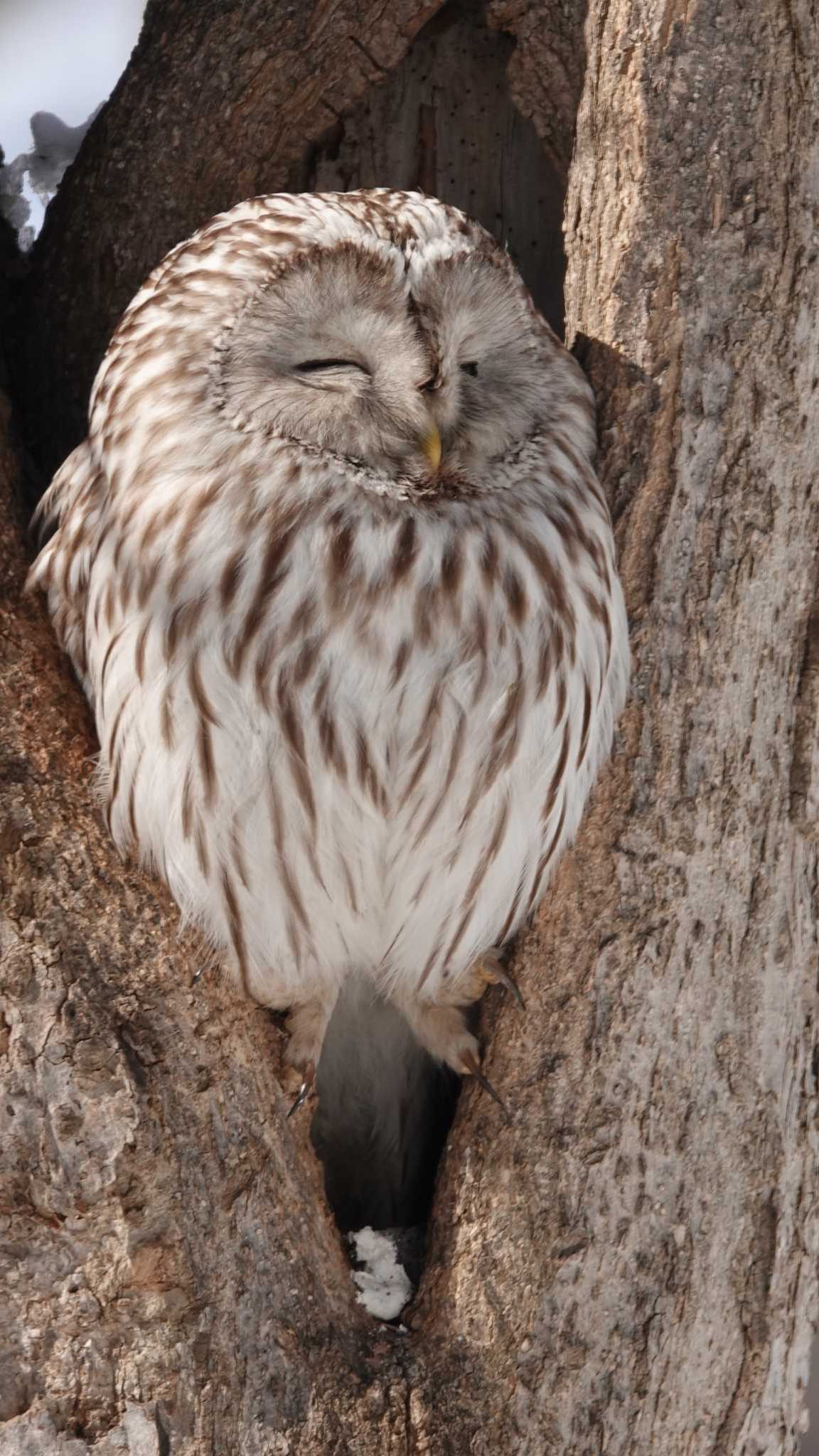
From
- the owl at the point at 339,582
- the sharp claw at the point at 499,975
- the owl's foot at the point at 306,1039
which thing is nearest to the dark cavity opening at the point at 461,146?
the owl at the point at 339,582

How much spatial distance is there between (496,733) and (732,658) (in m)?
0.40

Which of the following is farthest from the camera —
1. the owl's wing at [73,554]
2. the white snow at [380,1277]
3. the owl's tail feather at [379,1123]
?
the owl's tail feather at [379,1123]

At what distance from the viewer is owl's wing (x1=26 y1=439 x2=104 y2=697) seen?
2039mm

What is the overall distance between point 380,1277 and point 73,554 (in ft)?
3.91

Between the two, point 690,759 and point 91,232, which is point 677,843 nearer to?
point 690,759

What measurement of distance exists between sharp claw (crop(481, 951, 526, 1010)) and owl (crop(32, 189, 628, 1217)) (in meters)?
0.09

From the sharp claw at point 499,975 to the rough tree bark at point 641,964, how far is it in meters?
0.03

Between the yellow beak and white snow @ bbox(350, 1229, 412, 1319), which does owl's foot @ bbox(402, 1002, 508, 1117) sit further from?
the yellow beak

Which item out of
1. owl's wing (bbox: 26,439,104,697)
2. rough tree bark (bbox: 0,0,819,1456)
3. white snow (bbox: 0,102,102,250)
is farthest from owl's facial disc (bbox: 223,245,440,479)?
white snow (bbox: 0,102,102,250)

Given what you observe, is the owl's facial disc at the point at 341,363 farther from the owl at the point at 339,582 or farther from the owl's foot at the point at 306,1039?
the owl's foot at the point at 306,1039

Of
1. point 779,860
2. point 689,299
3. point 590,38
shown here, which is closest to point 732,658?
point 779,860

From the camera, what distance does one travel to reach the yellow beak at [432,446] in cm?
186

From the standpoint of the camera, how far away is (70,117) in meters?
2.87

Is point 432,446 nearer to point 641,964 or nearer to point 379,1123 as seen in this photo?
point 641,964
